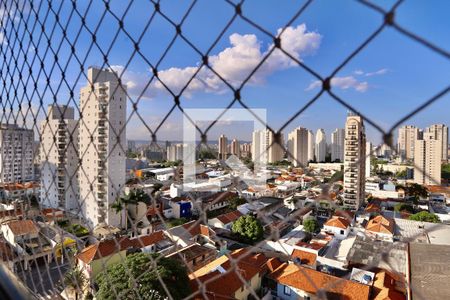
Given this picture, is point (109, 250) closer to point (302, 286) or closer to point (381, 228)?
point (302, 286)

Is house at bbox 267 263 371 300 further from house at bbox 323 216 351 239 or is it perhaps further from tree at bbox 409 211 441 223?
tree at bbox 409 211 441 223

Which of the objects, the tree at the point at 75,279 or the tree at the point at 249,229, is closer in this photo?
the tree at the point at 75,279

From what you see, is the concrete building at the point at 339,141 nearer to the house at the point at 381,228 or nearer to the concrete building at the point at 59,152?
the concrete building at the point at 59,152

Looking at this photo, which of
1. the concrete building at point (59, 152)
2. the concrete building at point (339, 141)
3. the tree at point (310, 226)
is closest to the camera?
the concrete building at point (59, 152)

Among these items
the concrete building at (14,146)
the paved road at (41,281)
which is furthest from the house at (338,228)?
the paved road at (41,281)

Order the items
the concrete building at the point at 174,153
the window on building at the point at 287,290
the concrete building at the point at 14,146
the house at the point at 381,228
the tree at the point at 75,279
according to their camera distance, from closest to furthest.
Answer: the tree at the point at 75,279, the concrete building at the point at 174,153, the concrete building at the point at 14,146, the window on building at the point at 287,290, the house at the point at 381,228

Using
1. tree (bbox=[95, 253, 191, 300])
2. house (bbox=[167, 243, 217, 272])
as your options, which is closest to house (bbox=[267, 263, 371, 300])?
house (bbox=[167, 243, 217, 272])
